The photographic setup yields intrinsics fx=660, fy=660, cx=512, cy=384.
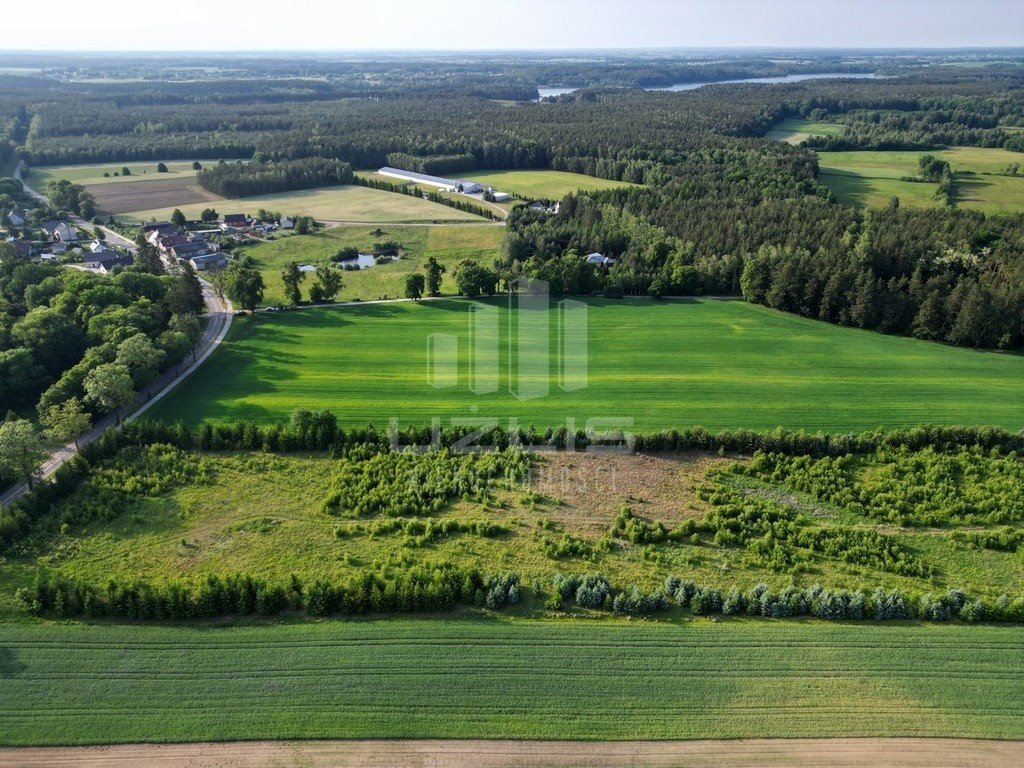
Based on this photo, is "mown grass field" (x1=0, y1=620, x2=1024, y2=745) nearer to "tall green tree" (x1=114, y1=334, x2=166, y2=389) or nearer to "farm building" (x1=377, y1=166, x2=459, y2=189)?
"tall green tree" (x1=114, y1=334, x2=166, y2=389)

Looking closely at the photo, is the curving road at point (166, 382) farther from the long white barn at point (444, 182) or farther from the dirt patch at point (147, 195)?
the long white barn at point (444, 182)

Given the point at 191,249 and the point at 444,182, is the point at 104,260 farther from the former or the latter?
the point at 444,182

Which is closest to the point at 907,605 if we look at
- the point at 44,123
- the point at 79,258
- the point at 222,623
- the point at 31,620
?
the point at 222,623

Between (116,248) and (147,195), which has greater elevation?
(147,195)

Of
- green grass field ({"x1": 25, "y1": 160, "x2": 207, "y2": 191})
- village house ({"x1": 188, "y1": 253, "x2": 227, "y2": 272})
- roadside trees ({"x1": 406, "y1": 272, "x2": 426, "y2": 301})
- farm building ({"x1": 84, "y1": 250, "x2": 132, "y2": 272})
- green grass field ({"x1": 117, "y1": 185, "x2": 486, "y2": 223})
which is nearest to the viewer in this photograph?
roadside trees ({"x1": 406, "y1": 272, "x2": 426, "y2": 301})

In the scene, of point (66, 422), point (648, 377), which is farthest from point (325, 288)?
point (648, 377)

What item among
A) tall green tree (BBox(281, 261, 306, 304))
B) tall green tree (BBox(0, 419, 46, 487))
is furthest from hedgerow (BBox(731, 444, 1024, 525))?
tall green tree (BBox(281, 261, 306, 304))
